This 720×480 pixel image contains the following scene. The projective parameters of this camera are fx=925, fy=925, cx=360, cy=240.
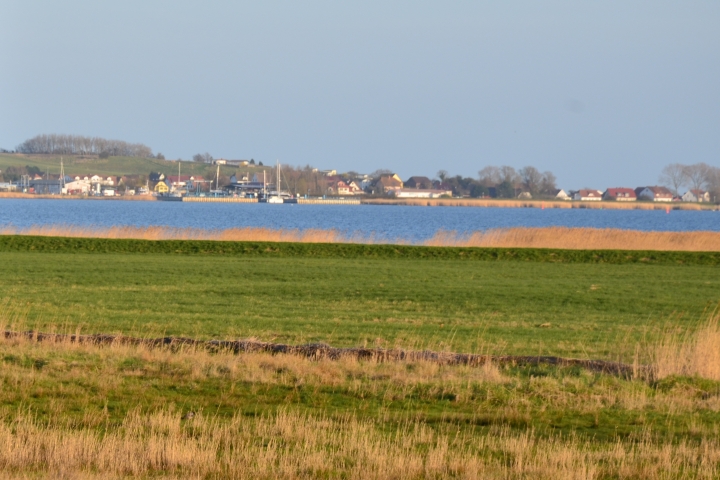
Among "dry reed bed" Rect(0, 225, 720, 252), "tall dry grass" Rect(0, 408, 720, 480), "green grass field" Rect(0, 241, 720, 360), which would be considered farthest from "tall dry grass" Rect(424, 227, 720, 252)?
"tall dry grass" Rect(0, 408, 720, 480)

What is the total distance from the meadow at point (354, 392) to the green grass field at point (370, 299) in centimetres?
11

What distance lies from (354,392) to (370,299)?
10978 mm

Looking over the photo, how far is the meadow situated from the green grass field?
115 millimetres

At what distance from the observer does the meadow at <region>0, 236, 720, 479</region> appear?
7355 mm

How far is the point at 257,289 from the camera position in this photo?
2306 cm

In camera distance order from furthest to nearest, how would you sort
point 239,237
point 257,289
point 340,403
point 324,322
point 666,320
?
point 239,237
point 257,289
point 666,320
point 324,322
point 340,403

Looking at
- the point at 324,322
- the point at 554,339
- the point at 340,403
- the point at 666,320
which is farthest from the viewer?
the point at 666,320

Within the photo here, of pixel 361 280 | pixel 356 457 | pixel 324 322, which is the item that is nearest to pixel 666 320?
pixel 324 322

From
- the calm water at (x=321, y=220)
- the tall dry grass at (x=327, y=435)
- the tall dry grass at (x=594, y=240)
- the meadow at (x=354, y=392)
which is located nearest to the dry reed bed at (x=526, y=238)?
the tall dry grass at (x=594, y=240)

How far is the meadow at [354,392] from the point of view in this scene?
736 centimetres

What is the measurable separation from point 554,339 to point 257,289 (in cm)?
976

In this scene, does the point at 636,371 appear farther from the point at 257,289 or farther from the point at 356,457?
the point at 257,289

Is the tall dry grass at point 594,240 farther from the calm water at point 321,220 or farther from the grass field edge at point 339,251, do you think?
the calm water at point 321,220

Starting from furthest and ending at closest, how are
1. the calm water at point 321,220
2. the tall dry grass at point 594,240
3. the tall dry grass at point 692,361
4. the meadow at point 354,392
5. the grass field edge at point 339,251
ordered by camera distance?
the calm water at point 321,220
the tall dry grass at point 594,240
the grass field edge at point 339,251
the tall dry grass at point 692,361
the meadow at point 354,392
